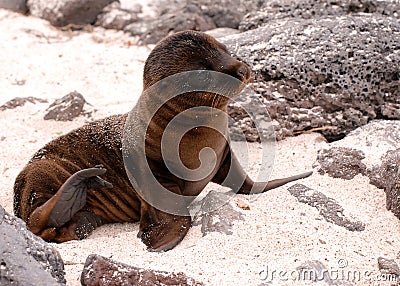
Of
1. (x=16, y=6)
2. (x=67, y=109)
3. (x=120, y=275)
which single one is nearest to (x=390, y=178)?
(x=120, y=275)

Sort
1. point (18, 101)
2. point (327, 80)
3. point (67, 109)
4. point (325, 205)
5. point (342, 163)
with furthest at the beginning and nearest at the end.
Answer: point (18, 101) → point (67, 109) → point (327, 80) → point (342, 163) → point (325, 205)

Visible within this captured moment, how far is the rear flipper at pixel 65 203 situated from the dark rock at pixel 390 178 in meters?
1.66

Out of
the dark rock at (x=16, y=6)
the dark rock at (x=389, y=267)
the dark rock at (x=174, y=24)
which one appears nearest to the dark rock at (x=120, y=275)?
the dark rock at (x=389, y=267)

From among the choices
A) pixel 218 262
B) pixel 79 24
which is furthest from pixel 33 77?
pixel 218 262

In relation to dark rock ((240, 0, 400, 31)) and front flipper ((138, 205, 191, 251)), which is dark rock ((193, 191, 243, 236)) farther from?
dark rock ((240, 0, 400, 31))

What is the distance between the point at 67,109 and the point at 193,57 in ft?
7.98

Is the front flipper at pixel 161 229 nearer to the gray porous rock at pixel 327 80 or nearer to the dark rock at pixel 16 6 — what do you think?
the gray porous rock at pixel 327 80

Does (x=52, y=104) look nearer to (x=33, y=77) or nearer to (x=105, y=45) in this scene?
(x=33, y=77)

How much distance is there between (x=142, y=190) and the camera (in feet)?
13.1

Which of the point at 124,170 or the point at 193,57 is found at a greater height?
the point at 193,57

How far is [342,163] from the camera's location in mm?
4488

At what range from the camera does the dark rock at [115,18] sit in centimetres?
882

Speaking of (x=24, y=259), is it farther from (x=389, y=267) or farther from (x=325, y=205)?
(x=325, y=205)

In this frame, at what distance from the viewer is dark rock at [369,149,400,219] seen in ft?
12.7
